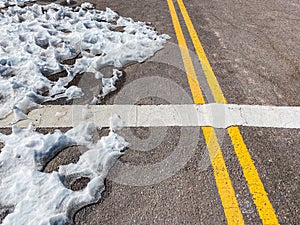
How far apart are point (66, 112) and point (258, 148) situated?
2256 mm

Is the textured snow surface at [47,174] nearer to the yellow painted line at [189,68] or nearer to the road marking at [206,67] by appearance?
the yellow painted line at [189,68]

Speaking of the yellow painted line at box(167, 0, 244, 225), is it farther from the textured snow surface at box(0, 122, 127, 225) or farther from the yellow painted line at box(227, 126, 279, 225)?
the textured snow surface at box(0, 122, 127, 225)

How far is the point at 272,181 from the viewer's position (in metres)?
2.65

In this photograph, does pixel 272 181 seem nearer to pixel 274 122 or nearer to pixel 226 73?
pixel 274 122

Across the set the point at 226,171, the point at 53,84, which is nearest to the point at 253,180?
the point at 226,171

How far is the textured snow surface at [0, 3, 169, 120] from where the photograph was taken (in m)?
3.88

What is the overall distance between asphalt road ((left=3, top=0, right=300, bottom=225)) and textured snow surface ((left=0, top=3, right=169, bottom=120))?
1.55ft

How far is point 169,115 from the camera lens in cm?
351

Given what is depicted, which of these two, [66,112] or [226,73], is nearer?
Answer: [66,112]

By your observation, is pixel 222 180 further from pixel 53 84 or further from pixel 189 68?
pixel 53 84

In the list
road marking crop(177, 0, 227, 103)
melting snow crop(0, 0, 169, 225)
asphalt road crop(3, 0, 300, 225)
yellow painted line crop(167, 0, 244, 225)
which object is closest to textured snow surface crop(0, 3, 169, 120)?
melting snow crop(0, 0, 169, 225)

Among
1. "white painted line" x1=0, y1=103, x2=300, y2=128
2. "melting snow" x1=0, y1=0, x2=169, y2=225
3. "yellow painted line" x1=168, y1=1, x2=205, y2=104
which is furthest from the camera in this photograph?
"yellow painted line" x1=168, y1=1, x2=205, y2=104

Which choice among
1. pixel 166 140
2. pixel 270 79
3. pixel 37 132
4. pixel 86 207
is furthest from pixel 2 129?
pixel 270 79

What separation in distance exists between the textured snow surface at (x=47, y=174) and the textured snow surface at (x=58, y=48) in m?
0.64
